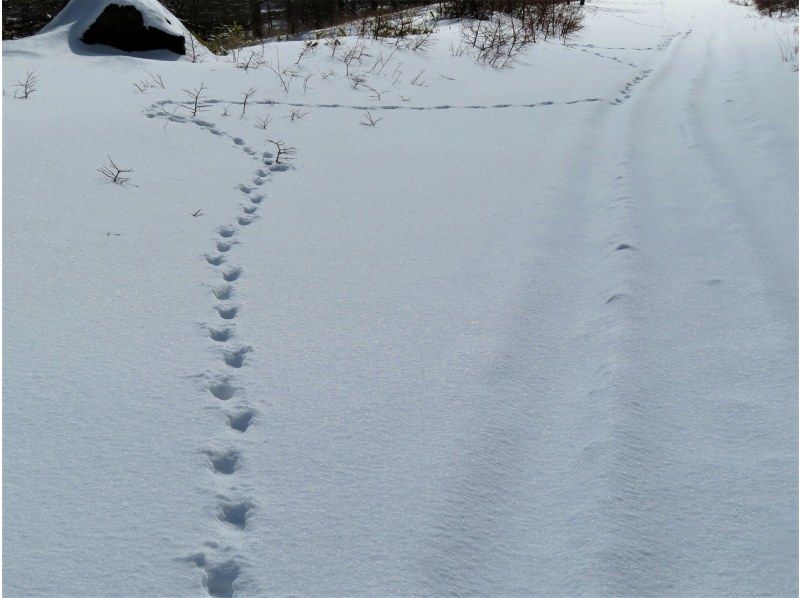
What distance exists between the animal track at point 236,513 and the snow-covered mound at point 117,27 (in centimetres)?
499

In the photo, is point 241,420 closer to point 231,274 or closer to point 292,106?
point 231,274

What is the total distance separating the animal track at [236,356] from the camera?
78.9 inches

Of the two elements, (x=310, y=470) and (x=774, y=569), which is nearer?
(x=774, y=569)

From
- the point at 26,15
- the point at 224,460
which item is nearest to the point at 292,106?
the point at 224,460

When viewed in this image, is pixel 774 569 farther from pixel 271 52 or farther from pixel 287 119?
pixel 271 52

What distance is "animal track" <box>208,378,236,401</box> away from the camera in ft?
6.10

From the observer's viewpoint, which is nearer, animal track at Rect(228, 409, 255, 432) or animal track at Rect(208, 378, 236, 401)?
animal track at Rect(228, 409, 255, 432)

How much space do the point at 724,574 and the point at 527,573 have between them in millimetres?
380

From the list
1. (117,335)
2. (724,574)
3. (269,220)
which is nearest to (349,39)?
(269,220)

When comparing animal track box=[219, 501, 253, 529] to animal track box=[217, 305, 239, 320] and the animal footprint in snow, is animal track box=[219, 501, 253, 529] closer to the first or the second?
the animal footprint in snow

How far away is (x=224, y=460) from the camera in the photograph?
5.34 feet

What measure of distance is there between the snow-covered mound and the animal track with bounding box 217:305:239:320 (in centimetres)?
408

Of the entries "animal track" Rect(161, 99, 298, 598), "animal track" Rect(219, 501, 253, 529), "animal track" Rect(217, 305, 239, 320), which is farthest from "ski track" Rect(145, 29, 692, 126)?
"animal track" Rect(219, 501, 253, 529)

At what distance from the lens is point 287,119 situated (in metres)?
4.54
